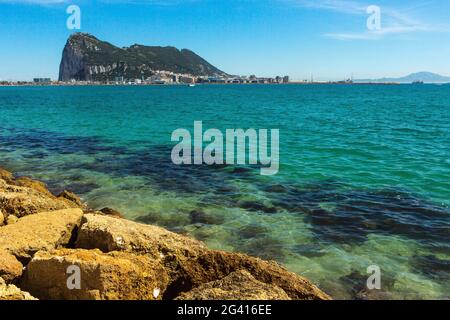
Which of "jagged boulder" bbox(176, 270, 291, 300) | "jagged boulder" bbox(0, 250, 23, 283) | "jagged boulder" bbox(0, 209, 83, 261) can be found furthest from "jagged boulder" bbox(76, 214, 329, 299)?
"jagged boulder" bbox(0, 250, 23, 283)

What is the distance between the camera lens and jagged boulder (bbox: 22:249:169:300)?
6676 millimetres

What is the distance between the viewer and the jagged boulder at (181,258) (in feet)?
24.6

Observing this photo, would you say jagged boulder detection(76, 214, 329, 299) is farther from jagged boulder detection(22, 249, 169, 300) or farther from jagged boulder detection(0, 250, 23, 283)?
jagged boulder detection(0, 250, 23, 283)

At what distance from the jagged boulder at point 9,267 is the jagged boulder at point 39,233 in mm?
333

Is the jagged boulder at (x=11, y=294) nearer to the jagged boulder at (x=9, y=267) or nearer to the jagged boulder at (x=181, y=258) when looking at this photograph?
the jagged boulder at (x=9, y=267)

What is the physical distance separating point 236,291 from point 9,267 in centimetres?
438

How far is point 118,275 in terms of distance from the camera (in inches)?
267

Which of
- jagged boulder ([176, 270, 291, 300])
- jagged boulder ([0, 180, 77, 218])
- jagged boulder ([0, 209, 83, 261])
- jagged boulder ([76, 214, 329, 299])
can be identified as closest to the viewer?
jagged boulder ([176, 270, 291, 300])

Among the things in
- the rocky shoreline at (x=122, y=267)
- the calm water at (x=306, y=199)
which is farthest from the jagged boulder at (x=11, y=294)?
the calm water at (x=306, y=199)

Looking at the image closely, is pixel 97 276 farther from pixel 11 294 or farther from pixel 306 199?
pixel 306 199

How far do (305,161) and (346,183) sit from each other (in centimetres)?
610

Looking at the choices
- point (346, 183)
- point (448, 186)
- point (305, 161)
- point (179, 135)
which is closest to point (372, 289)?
point (346, 183)

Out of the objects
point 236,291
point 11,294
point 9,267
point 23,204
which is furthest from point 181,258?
point 23,204

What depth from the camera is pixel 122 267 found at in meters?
6.89
